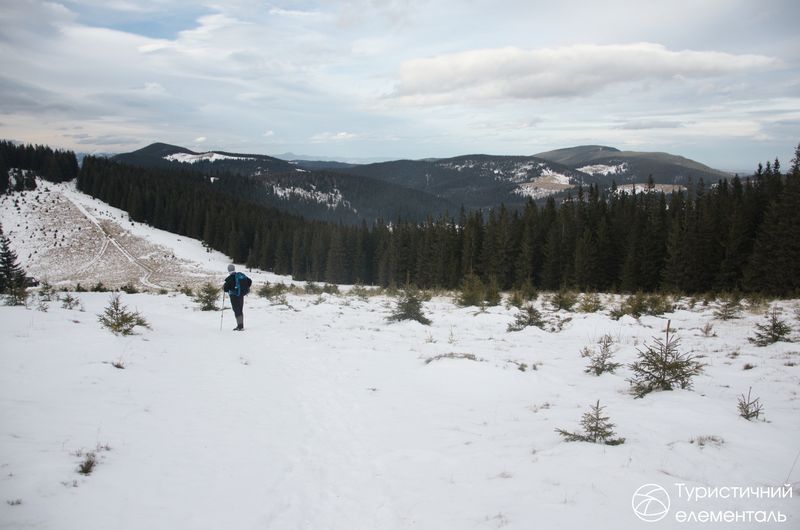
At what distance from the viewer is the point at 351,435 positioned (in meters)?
6.31

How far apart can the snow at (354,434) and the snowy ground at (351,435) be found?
3 cm

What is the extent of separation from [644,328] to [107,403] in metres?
14.8

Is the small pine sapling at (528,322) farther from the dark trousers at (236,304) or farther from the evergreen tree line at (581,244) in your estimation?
the dark trousers at (236,304)

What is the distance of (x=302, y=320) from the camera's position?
1561cm

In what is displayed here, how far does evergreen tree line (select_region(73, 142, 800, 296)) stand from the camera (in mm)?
36741

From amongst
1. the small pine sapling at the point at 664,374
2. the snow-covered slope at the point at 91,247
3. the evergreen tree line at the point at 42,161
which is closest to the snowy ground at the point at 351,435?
the small pine sapling at the point at 664,374

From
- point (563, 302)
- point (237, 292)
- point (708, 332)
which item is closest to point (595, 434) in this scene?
point (708, 332)

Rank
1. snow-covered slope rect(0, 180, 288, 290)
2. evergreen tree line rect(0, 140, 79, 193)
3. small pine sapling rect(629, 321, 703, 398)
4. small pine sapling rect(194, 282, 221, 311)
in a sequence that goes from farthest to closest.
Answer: evergreen tree line rect(0, 140, 79, 193)
snow-covered slope rect(0, 180, 288, 290)
small pine sapling rect(194, 282, 221, 311)
small pine sapling rect(629, 321, 703, 398)

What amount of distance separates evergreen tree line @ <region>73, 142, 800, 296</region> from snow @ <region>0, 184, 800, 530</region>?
14001mm

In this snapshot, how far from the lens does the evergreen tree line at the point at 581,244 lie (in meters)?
36.7

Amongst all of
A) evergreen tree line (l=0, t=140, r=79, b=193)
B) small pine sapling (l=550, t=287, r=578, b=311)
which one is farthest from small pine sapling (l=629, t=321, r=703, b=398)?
evergreen tree line (l=0, t=140, r=79, b=193)

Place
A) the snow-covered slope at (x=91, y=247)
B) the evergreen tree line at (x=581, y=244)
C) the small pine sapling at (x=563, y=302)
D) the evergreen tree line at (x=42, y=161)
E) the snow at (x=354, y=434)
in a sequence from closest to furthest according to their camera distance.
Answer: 1. the snow at (x=354, y=434)
2. the small pine sapling at (x=563, y=302)
3. the evergreen tree line at (x=581, y=244)
4. the snow-covered slope at (x=91, y=247)
5. the evergreen tree line at (x=42, y=161)

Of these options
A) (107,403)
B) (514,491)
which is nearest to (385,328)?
(107,403)

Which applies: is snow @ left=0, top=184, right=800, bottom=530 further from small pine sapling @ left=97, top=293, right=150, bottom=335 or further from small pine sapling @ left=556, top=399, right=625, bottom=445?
small pine sapling @ left=97, top=293, right=150, bottom=335
